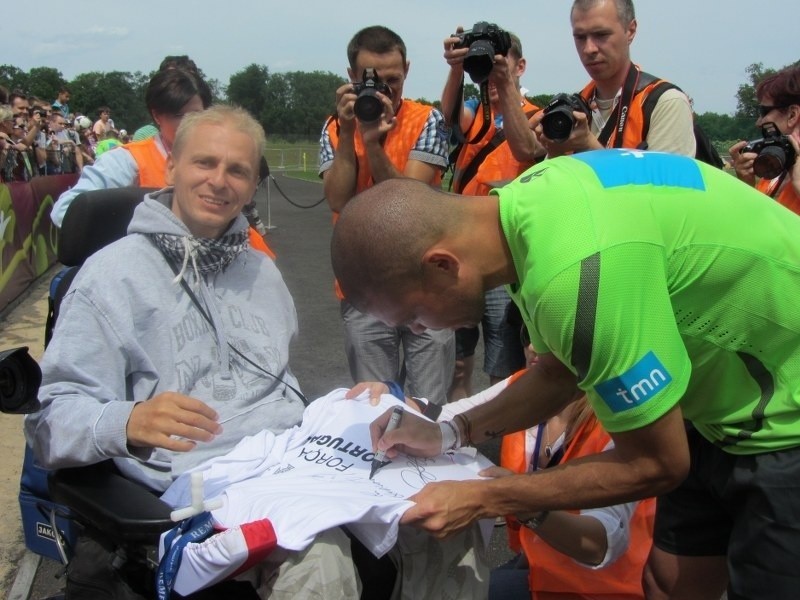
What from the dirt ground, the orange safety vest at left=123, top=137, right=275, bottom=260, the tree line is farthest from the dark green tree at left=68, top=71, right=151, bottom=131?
the orange safety vest at left=123, top=137, right=275, bottom=260

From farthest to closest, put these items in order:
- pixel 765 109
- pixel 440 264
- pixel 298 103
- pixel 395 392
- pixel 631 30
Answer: pixel 298 103 < pixel 765 109 < pixel 631 30 < pixel 395 392 < pixel 440 264

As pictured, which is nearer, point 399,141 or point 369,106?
point 369,106

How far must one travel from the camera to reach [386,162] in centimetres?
338

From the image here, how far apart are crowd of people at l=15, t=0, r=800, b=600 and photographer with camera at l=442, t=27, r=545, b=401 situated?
12.5 inches

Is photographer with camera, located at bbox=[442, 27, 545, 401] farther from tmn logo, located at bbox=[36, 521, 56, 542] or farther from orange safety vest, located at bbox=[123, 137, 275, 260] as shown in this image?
tmn logo, located at bbox=[36, 521, 56, 542]

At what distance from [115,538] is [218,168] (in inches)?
46.6

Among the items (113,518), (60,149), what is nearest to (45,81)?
(60,149)

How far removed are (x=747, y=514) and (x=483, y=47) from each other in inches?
88.2

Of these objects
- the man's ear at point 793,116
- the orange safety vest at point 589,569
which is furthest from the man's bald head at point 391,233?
the man's ear at point 793,116

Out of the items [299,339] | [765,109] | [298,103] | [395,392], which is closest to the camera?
[395,392]

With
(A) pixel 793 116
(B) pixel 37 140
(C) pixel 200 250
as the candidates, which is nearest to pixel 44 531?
(C) pixel 200 250

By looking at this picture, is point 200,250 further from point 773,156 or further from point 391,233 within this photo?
point 773,156

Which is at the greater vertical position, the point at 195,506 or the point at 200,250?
the point at 200,250

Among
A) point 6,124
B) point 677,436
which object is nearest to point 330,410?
point 677,436
